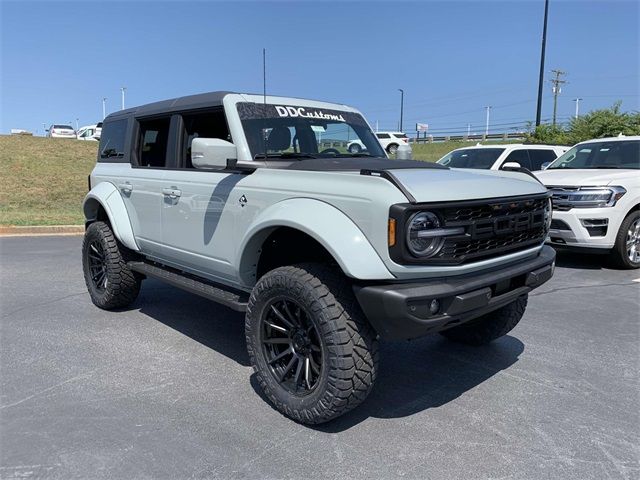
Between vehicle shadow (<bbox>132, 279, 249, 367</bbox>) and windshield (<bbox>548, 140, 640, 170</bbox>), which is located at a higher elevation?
windshield (<bbox>548, 140, 640, 170</bbox>)

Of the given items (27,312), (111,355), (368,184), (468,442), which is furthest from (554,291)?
(27,312)

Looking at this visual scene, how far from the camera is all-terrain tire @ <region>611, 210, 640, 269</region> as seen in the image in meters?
7.25

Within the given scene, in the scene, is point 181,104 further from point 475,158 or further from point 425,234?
point 475,158

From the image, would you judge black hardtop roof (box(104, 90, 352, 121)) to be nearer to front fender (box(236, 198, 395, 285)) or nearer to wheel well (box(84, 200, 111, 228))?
wheel well (box(84, 200, 111, 228))

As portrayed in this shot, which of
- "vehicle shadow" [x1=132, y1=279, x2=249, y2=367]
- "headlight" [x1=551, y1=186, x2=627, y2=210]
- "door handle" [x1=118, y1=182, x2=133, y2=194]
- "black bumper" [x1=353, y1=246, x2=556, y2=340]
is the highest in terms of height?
"door handle" [x1=118, y1=182, x2=133, y2=194]

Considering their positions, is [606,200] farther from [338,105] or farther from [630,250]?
[338,105]

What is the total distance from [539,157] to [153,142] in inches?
343

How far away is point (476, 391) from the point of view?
358 cm

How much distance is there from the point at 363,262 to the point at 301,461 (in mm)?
1076

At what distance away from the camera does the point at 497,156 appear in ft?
34.4

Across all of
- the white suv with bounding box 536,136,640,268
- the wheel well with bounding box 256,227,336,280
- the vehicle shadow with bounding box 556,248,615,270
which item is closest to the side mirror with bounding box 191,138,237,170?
the wheel well with bounding box 256,227,336,280

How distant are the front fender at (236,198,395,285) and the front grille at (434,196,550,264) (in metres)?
0.37

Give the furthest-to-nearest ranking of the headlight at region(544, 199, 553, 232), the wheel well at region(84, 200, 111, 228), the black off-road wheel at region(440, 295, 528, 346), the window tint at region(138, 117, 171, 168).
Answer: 1. the wheel well at region(84, 200, 111, 228)
2. the window tint at region(138, 117, 171, 168)
3. the black off-road wheel at region(440, 295, 528, 346)
4. the headlight at region(544, 199, 553, 232)

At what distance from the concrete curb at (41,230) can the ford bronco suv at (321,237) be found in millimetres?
7107
